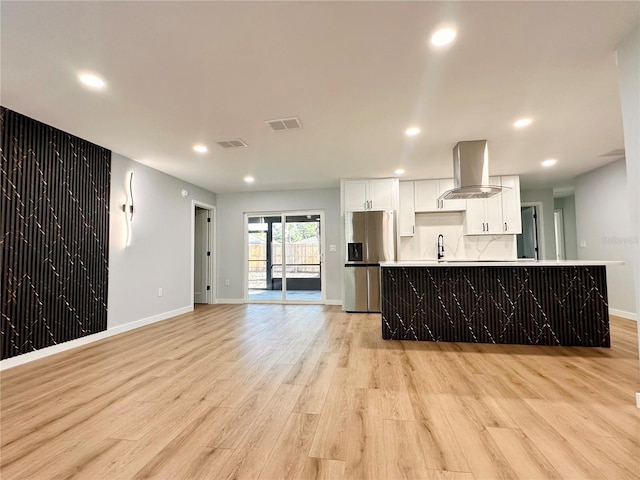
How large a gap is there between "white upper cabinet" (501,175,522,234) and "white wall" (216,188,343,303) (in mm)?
3107

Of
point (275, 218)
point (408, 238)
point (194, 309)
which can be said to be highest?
point (275, 218)

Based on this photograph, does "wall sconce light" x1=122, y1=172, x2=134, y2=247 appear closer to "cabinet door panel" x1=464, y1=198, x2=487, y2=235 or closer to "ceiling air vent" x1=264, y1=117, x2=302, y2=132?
"ceiling air vent" x1=264, y1=117, x2=302, y2=132

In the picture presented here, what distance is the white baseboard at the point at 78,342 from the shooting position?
2.94 metres

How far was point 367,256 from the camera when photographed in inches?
222

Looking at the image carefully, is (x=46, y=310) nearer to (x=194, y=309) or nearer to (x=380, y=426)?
(x=194, y=309)

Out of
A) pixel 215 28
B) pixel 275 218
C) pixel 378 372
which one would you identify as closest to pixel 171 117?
pixel 215 28

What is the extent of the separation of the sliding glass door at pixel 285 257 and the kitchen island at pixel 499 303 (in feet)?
9.98

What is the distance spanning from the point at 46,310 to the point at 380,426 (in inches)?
141

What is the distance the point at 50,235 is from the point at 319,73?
3.31m

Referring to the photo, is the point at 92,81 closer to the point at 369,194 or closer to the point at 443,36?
the point at 443,36

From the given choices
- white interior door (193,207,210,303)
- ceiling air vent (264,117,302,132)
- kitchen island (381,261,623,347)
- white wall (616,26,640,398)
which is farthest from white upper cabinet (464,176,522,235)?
white interior door (193,207,210,303)

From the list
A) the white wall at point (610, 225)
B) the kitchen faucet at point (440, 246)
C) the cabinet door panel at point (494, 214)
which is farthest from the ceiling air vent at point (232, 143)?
the white wall at point (610, 225)

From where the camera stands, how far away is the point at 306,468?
4.83 feet

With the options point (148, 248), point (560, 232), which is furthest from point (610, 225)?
point (148, 248)
